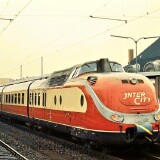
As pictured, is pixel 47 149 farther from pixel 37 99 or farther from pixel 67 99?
pixel 37 99

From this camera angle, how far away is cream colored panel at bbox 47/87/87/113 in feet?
49.8

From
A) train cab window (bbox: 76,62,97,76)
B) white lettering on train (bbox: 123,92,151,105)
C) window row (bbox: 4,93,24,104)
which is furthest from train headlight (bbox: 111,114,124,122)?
window row (bbox: 4,93,24,104)

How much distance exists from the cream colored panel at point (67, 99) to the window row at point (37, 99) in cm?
105

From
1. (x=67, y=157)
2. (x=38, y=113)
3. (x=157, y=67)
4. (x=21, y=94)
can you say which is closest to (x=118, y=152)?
(x=67, y=157)

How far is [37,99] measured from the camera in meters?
22.5

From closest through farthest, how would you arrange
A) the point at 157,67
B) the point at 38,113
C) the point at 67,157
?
the point at 67,157 → the point at 38,113 → the point at 157,67

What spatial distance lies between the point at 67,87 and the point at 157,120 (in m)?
4.32

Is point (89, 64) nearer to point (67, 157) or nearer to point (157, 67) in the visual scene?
point (67, 157)

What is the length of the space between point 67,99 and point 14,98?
13900 millimetres

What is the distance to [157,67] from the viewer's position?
8912 centimetres

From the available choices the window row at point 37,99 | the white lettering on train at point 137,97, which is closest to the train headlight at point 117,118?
the white lettering on train at point 137,97

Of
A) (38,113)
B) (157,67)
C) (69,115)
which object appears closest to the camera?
(69,115)

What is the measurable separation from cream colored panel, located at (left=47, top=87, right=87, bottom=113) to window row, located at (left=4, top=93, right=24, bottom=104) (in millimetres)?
7517

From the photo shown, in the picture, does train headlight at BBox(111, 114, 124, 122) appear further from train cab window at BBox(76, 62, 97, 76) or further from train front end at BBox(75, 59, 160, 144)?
train cab window at BBox(76, 62, 97, 76)
